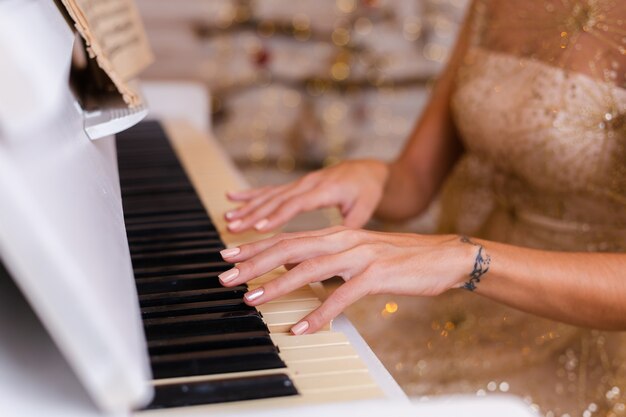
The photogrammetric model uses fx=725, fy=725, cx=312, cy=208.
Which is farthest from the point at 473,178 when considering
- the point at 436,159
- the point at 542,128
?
the point at 542,128

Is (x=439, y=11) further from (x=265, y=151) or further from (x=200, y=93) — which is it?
(x=200, y=93)

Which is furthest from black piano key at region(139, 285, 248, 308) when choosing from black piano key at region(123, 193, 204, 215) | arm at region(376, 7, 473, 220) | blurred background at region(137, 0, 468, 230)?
blurred background at region(137, 0, 468, 230)

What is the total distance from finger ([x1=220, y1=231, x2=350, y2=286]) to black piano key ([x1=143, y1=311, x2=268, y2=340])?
6 cm

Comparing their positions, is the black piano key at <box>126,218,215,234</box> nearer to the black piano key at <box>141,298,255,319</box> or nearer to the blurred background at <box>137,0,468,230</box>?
the black piano key at <box>141,298,255,319</box>

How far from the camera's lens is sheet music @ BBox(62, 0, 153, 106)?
93 centimetres

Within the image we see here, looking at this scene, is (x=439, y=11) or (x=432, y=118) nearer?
(x=432, y=118)

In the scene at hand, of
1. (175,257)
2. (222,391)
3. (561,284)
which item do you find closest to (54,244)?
(222,391)

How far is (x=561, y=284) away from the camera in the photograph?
2.86 feet

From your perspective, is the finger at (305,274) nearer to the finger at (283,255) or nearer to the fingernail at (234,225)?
the finger at (283,255)

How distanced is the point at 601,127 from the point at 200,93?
1.06 metres

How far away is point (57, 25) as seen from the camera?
763 millimetres

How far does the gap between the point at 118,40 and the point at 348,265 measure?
0.74 metres

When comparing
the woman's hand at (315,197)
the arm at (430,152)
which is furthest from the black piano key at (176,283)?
the arm at (430,152)

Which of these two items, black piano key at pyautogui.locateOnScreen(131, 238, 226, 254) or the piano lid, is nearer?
the piano lid
